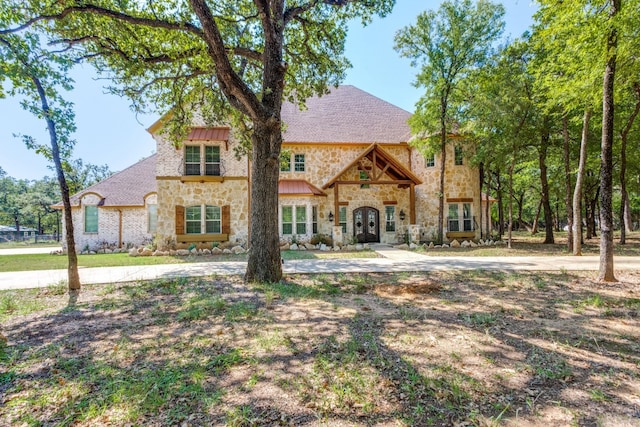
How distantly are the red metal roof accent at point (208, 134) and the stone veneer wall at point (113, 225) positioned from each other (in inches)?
252

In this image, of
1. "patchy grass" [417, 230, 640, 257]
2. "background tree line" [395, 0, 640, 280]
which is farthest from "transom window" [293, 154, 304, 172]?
"patchy grass" [417, 230, 640, 257]

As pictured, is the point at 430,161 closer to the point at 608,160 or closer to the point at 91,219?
the point at 608,160

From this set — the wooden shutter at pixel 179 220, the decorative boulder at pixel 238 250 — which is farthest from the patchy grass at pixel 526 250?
the wooden shutter at pixel 179 220

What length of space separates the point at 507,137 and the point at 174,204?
1771 cm

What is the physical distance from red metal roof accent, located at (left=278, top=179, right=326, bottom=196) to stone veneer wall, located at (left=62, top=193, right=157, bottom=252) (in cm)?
892

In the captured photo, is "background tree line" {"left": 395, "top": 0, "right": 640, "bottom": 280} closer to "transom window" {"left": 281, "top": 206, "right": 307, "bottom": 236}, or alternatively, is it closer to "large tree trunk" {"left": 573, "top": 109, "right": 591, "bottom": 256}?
"large tree trunk" {"left": 573, "top": 109, "right": 591, "bottom": 256}

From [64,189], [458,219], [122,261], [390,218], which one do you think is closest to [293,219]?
[390,218]

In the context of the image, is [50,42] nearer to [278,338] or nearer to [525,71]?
[278,338]

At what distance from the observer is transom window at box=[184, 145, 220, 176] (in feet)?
52.4

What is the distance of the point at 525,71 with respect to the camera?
1396 cm

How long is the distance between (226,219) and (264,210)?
9817 millimetres

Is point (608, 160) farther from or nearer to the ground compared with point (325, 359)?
farther from the ground

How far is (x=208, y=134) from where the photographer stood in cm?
1566

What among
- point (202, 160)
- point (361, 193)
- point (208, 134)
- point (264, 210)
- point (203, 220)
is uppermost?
point (208, 134)
